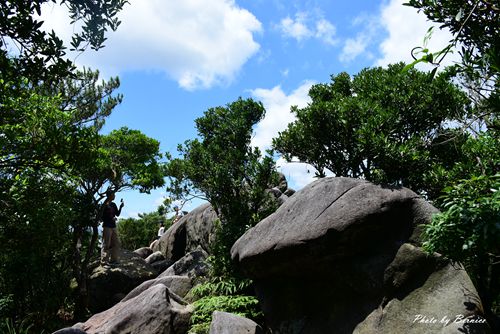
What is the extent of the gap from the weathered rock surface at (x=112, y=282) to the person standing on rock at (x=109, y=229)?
57cm

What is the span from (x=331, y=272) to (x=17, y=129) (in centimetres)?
707

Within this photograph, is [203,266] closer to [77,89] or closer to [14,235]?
[14,235]

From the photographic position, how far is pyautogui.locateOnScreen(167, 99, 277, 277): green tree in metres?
13.0

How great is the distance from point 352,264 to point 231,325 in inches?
116

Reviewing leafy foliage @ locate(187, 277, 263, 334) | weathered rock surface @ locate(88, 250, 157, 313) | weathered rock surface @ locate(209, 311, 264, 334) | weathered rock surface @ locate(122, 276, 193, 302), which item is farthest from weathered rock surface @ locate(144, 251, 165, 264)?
weathered rock surface @ locate(209, 311, 264, 334)

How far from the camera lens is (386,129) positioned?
942 cm

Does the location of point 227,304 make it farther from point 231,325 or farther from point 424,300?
point 424,300

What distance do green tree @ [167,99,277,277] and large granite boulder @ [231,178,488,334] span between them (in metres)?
3.39

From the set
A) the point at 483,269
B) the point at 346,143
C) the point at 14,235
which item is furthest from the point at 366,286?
the point at 14,235

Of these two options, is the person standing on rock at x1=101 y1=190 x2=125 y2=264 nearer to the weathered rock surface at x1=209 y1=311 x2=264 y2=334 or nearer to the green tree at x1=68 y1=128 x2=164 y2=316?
the green tree at x1=68 y1=128 x2=164 y2=316

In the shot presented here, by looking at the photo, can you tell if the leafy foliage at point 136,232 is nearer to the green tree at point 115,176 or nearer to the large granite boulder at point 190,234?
the large granite boulder at point 190,234

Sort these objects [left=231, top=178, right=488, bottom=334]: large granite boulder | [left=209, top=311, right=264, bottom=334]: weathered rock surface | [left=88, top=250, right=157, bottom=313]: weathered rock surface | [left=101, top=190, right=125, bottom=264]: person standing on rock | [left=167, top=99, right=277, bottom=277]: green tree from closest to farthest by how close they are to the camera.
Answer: [left=231, top=178, right=488, bottom=334]: large granite boulder → [left=209, top=311, right=264, bottom=334]: weathered rock surface → [left=167, top=99, right=277, bottom=277]: green tree → [left=88, top=250, right=157, bottom=313]: weathered rock surface → [left=101, top=190, right=125, bottom=264]: person standing on rock

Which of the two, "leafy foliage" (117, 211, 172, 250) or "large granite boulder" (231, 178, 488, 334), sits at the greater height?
"leafy foliage" (117, 211, 172, 250)

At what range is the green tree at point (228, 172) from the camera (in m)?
13.0
